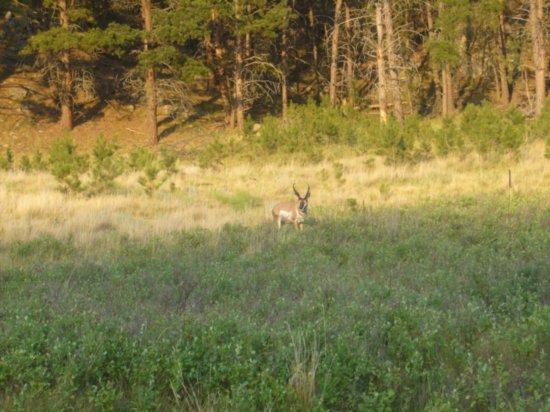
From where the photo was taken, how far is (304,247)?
832 centimetres

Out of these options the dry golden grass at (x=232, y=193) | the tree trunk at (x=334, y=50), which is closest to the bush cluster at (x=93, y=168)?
the dry golden grass at (x=232, y=193)

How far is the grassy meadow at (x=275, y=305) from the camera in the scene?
12.2 feet

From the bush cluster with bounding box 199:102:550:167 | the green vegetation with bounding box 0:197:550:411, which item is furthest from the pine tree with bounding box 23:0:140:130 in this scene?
the green vegetation with bounding box 0:197:550:411

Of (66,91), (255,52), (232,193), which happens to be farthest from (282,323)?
(255,52)

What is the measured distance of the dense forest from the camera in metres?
25.6

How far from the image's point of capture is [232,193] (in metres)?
14.0

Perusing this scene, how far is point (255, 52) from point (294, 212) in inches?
1027

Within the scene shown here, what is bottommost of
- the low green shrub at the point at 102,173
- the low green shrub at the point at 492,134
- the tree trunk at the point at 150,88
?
the low green shrub at the point at 102,173

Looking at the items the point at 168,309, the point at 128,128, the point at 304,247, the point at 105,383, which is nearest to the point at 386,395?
the point at 105,383

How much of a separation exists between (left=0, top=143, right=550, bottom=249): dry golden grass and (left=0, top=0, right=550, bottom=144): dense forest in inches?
206

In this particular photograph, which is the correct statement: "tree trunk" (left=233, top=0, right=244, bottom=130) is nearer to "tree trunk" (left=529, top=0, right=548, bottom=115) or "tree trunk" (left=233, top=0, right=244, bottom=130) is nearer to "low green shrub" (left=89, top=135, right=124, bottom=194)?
"low green shrub" (left=89, top=135, right=124, bottom=194)

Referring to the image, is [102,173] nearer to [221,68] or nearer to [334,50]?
[221,68]

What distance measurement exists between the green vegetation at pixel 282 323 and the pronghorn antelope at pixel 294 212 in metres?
1.00

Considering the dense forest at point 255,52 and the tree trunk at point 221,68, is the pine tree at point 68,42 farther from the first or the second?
the tree trunk at point 221,68
